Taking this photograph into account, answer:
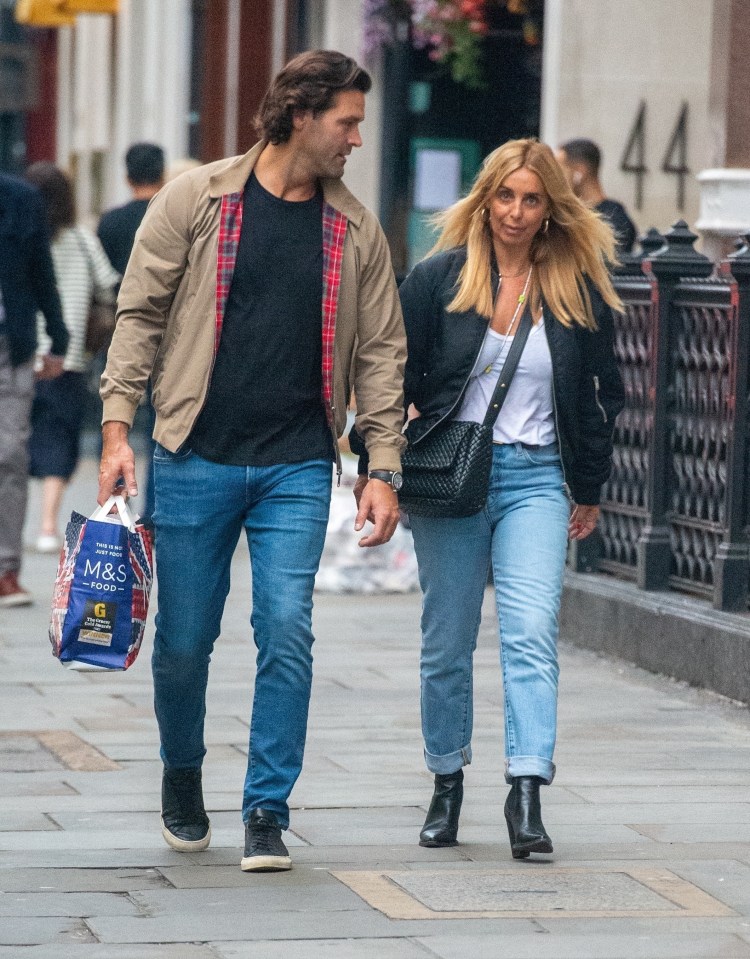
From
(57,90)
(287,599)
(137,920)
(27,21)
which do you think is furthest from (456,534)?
(57,90)

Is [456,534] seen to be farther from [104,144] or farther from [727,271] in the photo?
[104,144]

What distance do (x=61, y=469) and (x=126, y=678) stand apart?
13.1 feet

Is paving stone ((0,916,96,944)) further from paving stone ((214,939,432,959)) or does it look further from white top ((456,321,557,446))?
white top ((456,321,557,446))

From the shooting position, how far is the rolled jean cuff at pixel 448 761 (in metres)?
5.34

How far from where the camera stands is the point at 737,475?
7.54 m

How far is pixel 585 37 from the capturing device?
11.6 meters

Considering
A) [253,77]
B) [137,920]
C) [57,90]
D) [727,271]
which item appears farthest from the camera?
[57,90]

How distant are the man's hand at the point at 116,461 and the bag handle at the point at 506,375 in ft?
2.78

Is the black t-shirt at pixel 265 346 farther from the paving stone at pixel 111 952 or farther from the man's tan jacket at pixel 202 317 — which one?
the paving stone at pixel 111 952

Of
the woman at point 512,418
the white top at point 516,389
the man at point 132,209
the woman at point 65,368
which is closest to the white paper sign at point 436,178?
the woman at point 65,368

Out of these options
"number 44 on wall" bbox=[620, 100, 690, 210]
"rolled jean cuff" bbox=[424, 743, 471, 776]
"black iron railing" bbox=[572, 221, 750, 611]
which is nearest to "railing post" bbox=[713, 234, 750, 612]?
"black iron railing" bbox=[572, 221, 750, 611]

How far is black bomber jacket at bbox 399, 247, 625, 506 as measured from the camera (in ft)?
17.3

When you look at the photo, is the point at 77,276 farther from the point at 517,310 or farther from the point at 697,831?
the point at 697,831

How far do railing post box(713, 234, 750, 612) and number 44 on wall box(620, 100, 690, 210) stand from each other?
4.05 meters
